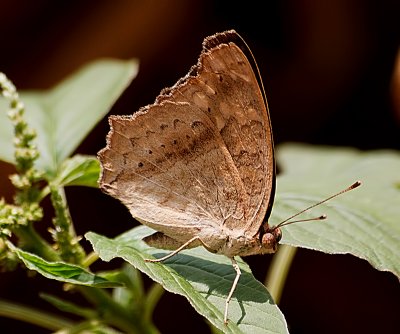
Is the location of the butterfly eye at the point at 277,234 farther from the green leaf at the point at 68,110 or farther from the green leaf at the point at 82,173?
the green leaf at the point at 68,110

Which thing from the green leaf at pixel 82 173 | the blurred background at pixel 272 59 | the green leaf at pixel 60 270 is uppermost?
the green leaf at pixel 82 173

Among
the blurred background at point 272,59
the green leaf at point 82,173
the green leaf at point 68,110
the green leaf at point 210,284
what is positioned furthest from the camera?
the blurred background at point 272,59

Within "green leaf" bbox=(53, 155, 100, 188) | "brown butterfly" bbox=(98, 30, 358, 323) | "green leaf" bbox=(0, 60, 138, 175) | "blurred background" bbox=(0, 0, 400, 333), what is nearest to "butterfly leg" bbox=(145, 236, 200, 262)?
"brown butterfly" bbox=(98, 30, 358, 323)

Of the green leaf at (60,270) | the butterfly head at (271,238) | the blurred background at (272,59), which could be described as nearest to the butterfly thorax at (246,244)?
the butterfly head at (271,238)

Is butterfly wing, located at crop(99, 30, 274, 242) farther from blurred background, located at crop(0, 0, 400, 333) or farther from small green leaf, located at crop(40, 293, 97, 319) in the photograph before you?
blurred background, located at crop(0, 0, 400, 333)

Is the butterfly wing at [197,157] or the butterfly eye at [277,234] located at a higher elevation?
the butterfly wing at [197,157]

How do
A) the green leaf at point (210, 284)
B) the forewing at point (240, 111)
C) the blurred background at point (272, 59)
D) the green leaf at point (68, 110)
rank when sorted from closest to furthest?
the green leaf at point (210, 284), the forewing at point (240, 111), the green leaf at point (68, 110), the blurred background at point (272, 59)

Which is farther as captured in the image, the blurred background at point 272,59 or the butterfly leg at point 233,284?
the blurred background at point 272,59
